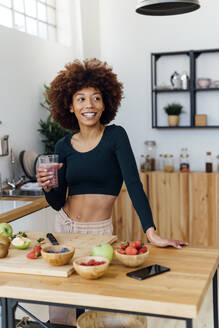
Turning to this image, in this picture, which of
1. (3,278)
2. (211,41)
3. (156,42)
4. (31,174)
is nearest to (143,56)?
(156,42)

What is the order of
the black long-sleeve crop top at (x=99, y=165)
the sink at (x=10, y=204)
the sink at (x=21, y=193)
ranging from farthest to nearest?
the sink at (x=21, y=193) < the sink at (x=10, y=204) < the black long-sleeve crop top at (x=99, y=165)

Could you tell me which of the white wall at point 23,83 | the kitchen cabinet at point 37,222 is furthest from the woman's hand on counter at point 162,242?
the white wall at point 23,83

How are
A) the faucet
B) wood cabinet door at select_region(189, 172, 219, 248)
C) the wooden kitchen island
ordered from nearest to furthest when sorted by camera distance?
the wooden kitchen island < the faucet < wood cabinet door at select_region(189, 172, 219, 248)

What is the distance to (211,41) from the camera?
5027 millimetres

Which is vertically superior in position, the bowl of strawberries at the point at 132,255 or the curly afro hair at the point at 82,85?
the curly afro hair at the point at 82,85

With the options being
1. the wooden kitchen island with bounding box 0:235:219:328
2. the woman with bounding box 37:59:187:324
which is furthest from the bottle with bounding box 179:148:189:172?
the wooden kitchen island with bounding box 0:235:219:328

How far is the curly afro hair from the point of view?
2.55 m

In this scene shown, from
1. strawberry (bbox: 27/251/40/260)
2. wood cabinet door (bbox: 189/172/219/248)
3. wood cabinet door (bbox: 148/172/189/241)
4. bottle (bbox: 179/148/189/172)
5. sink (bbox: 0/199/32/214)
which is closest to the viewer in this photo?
strawberry (bbox: 27/251/40/260)

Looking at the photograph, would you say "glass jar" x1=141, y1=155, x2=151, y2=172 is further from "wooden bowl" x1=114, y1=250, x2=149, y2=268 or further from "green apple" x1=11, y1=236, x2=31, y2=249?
"wooden bowl" x1=114, y1=250, x2=149, y2=268

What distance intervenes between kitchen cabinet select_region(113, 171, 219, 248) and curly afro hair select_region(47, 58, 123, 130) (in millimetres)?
2289

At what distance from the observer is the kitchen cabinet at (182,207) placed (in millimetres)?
4816

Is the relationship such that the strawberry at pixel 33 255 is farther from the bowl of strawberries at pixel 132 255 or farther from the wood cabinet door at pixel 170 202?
the wood cabinet door at pixel 170 202

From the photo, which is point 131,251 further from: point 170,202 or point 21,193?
point 170,202

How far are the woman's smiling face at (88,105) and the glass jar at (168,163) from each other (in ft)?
8.71
